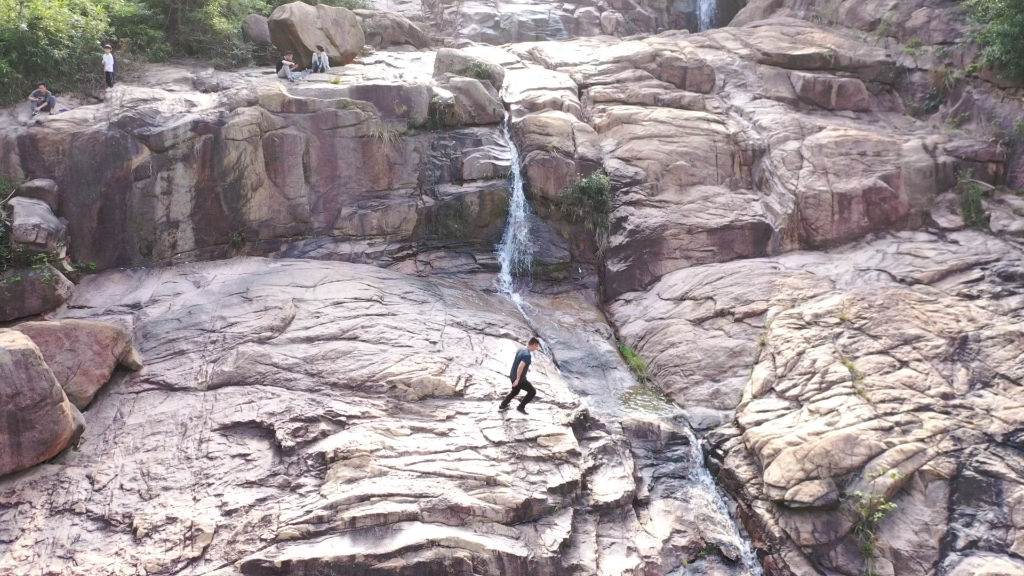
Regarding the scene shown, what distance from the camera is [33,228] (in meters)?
14.7

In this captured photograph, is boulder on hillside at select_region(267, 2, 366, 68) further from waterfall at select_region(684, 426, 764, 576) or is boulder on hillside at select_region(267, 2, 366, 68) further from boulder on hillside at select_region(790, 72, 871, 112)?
waterfall at select_region(684, 426, 764, 576)

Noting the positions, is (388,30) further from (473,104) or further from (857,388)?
(857,388)

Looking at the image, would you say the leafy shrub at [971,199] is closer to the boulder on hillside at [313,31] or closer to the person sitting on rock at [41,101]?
the boulder on hillside at [313,31]

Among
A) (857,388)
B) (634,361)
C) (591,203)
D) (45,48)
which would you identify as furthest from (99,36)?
(857,388)

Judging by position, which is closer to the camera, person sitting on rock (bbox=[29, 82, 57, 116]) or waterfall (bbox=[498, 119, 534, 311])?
person sitting on rock (bbox=[29, 82, 57, 116])

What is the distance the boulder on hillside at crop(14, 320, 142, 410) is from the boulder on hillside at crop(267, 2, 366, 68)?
11.3 meters

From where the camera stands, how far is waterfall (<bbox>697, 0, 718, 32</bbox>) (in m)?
32.2

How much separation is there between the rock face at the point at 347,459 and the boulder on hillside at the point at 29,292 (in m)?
0.48

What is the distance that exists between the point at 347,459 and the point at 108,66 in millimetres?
13359

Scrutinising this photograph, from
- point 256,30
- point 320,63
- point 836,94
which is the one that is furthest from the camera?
point 256,30

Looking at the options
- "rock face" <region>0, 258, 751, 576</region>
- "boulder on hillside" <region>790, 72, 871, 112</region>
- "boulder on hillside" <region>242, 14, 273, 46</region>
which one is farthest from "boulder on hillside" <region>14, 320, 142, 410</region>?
"boulder on hillside" <region>790, 72, 871, 112</region>

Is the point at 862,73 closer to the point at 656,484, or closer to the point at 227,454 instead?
the point at 656,484

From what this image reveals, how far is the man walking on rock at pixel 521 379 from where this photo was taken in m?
11.8

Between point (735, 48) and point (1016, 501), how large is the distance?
17.2 m
